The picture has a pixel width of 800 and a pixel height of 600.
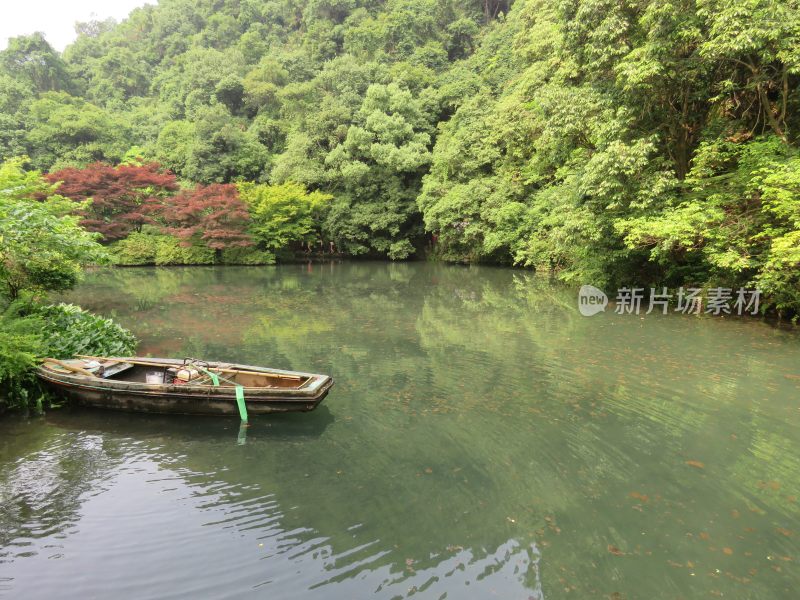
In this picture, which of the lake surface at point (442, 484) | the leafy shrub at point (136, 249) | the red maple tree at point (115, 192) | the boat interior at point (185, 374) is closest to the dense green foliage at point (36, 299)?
the boat interior at point (185, 374)

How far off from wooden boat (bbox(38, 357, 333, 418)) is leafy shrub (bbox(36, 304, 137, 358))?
0.66 metres

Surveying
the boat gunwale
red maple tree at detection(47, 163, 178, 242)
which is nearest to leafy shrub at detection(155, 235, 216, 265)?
red maple tree at detection(47, 163, 178, 242)

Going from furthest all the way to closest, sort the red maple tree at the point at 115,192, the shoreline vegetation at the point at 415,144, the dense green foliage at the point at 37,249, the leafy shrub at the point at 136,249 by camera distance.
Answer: the leafy shrub at the point at 136,249
the red maple tree at the point at 115,192
the shoreline vegetation at the point at 415,144
the dense green foliage at the point at 37,249

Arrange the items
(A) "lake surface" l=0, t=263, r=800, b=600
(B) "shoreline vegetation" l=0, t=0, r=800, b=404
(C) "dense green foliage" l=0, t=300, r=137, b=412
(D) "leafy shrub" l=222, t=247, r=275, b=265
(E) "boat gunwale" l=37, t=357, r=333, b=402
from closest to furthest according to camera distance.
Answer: (A) "lake surface" l=0, t=263, r=800, b=600, (E) "boat gunwale" l=37, t=357, r=333, b=402, (C) "dense green foliage" l=0, t=300, r=137, b=412, (B) "shoreline vegetation" l=0, t=0, r=800, b=404, (D) "leafy shrub" l=222, t=247, r=275, b=265

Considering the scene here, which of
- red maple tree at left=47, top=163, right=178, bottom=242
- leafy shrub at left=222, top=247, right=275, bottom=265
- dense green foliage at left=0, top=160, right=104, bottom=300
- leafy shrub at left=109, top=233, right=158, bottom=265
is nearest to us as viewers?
dense green foliage at left=0, top=160, right=104, bottom=300

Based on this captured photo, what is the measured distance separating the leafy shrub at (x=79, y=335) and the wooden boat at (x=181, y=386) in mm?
664

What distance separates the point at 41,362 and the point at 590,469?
8.38 meters

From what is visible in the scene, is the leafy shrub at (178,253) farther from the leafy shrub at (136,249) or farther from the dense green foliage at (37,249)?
the dense green foliage at (37,249)

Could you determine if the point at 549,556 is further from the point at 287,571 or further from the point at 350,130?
the point at 350,130

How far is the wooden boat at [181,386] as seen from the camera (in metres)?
6.57

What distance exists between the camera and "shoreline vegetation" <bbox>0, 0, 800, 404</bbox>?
35.9 ft

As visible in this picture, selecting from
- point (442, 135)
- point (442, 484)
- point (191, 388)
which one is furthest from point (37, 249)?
point (442, 135)

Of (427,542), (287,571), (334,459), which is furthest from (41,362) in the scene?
(427,542)

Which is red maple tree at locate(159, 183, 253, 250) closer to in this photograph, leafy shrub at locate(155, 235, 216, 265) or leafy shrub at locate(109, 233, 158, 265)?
leafy shrub at locate(155, 235, 216, 265)
